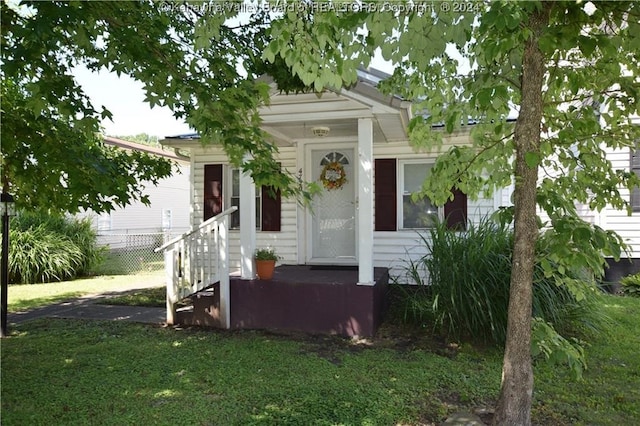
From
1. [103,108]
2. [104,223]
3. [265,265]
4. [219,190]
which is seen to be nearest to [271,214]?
[219,190]

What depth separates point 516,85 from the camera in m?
2.71

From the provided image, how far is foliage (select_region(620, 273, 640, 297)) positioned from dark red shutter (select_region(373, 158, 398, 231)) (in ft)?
14.2

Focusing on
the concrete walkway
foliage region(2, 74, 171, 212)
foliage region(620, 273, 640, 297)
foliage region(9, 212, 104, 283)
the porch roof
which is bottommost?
the concrete walkway

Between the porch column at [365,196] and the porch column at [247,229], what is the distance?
58.8 inches

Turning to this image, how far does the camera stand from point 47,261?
10.0 m

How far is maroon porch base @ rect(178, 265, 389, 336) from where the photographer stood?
524cm

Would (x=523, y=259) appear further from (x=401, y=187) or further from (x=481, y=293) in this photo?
(x=401, y=187)

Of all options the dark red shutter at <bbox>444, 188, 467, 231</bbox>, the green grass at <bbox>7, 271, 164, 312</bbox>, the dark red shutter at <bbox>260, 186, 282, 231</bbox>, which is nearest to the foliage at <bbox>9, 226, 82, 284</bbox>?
the green grass at <bbox>7, 271, 164, 312</bbox>

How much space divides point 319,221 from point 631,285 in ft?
18.8

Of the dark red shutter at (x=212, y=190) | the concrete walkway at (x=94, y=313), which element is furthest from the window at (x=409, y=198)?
the concrete walkway at (x=94, y=313)

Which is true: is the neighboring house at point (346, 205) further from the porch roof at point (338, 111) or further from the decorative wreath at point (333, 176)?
the porch roof at point (338, 111)

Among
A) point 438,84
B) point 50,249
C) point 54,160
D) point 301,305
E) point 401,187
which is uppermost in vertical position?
point 438,84

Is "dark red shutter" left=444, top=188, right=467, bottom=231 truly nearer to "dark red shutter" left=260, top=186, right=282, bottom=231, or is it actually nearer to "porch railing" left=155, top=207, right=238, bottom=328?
"dark red shutter" left=260, top=186, right=282, bottom=231

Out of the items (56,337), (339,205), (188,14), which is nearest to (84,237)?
(56,337)
